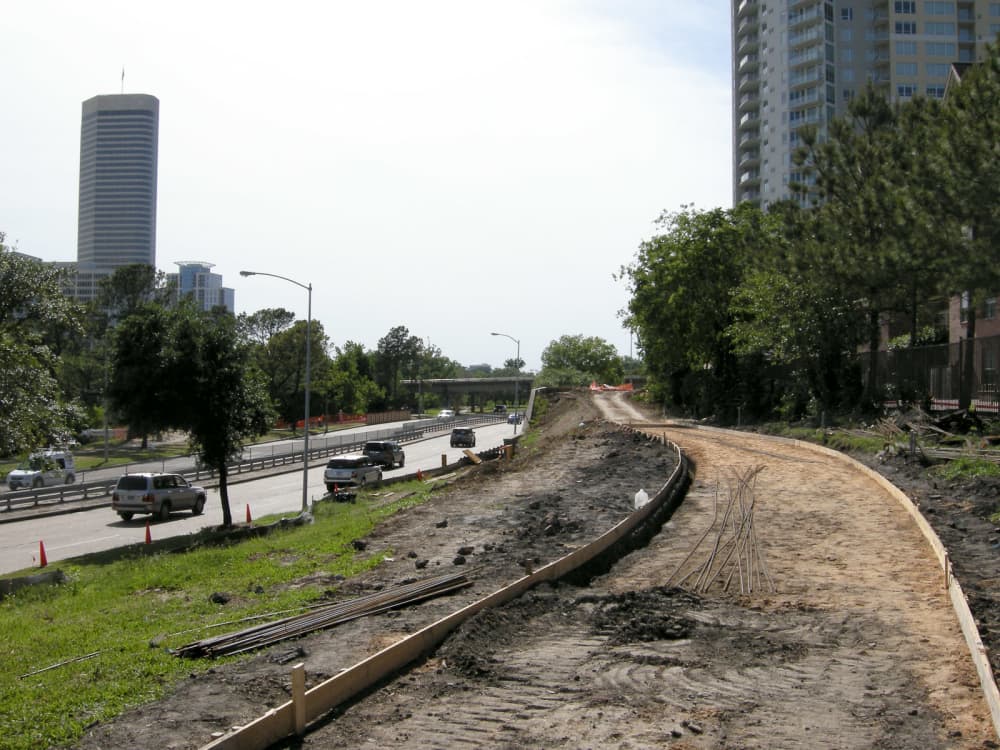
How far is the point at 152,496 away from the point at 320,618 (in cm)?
2323

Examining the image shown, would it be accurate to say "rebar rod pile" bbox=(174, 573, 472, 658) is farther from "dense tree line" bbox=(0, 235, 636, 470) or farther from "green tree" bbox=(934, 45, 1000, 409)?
"green tree" bbox=(934, 45, 1000, 409)

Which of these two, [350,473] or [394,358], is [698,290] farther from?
[394,358]

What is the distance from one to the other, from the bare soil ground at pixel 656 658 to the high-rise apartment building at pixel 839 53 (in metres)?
84.0

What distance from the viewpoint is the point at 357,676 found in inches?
360

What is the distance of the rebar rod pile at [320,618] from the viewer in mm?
10359

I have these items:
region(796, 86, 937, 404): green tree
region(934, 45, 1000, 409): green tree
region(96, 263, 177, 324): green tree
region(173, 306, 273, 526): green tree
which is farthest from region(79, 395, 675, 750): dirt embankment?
region(96, 263, 177, 324): green tree

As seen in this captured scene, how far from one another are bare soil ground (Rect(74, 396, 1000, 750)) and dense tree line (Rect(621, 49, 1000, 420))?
8107 millimetres

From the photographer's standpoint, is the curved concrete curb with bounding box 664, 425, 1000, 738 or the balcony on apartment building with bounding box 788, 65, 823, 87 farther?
the balcony on apartment building with bounding box 788, 65, 823, 87

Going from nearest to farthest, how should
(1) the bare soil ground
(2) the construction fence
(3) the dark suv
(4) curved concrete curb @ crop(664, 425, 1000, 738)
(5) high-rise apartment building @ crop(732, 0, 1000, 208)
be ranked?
(1) the bare soil ground < (4) curved concrete curb @ crop(664, 425, 1000, 738) < (2) the construction fence < (3) the dark suv < (5) high-rise apartment building @ crop(732, 0, 1000, 208)

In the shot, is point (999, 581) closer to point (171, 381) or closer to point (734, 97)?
point (171, 381)

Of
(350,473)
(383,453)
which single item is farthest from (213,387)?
(383,453)

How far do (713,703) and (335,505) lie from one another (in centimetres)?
2238

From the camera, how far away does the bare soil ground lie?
26.6ft

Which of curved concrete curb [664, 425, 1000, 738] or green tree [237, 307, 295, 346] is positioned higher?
green tree [237, 307, 295, 346]
